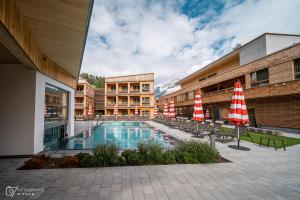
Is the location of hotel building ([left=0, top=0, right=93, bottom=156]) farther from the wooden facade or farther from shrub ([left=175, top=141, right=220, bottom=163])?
shrub ([left=175, top=141, right=220, bottom=163])

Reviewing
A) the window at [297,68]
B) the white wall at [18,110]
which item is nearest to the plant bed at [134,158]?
the white wall at [18,110]

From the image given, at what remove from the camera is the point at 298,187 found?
13.3 feet

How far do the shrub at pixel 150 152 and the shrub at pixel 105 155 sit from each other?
980 mm

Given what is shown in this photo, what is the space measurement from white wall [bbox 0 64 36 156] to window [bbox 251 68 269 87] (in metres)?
18.7

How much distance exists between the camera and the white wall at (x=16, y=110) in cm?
666

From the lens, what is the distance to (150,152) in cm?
602

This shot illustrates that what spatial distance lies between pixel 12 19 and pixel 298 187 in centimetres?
784

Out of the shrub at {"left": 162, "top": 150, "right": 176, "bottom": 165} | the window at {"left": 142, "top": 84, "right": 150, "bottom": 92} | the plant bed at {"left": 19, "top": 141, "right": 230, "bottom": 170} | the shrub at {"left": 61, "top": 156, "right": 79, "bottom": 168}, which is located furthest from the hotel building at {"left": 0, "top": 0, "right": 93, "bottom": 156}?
the window at {"left": 142, "top": 84, "right": 150, "bottom": 92}

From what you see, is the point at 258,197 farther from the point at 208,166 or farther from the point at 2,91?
the point at 2,91

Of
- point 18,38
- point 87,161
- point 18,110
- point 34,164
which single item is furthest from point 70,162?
point 18,38

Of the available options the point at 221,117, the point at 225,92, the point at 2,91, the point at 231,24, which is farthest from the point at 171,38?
the point at 221,117

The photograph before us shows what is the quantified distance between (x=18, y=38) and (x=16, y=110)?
151 inches

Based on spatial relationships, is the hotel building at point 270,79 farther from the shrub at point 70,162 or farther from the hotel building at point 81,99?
the hotel building at point 81,99

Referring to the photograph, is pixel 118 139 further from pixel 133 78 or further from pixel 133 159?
pixel 133 78
